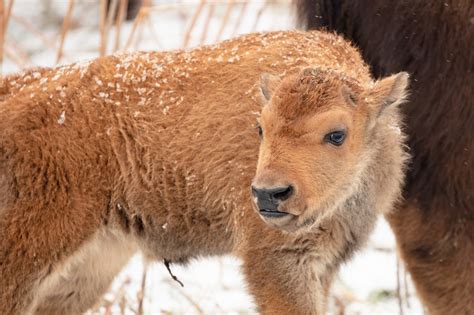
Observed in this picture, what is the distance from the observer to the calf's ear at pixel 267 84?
430 cm

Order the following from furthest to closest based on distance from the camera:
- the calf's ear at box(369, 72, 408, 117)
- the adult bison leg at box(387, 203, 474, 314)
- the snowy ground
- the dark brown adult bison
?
the snowy ground
the adult bison leg at box(387, 203, 474, 314)
the dark brown adult bison
the calf's ear at box(369, 72, 408, 117)

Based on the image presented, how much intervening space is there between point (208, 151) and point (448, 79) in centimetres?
119

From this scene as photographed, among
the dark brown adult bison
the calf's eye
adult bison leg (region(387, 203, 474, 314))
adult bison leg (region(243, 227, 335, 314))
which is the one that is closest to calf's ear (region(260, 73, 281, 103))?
the calf's eye

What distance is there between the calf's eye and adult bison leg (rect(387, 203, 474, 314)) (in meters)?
1.35

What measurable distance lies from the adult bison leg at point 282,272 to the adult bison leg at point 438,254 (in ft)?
3.58

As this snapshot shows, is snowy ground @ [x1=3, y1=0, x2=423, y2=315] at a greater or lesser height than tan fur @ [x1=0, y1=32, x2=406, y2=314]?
lesser

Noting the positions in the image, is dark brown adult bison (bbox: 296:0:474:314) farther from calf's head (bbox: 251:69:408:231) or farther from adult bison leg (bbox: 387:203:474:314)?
calf's head (bbox: 251:69:408:231)

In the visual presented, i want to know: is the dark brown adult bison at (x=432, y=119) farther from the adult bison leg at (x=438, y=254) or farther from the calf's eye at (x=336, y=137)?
the calf's eye at (x=336, y=137)

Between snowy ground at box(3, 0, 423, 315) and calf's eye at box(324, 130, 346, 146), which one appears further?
snowy ground at box(3, 0, 423, 315)

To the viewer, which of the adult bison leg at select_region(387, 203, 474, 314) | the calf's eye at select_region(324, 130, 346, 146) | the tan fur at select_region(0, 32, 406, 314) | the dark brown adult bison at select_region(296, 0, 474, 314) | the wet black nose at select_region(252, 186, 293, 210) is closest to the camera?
the wet black nose at select_region(252, 186, 293, 210)

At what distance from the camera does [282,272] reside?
438 cm

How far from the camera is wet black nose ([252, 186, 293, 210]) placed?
3.85 m

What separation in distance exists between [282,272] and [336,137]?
617 mm

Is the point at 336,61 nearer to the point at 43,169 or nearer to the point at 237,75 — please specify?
the point at 237,75
